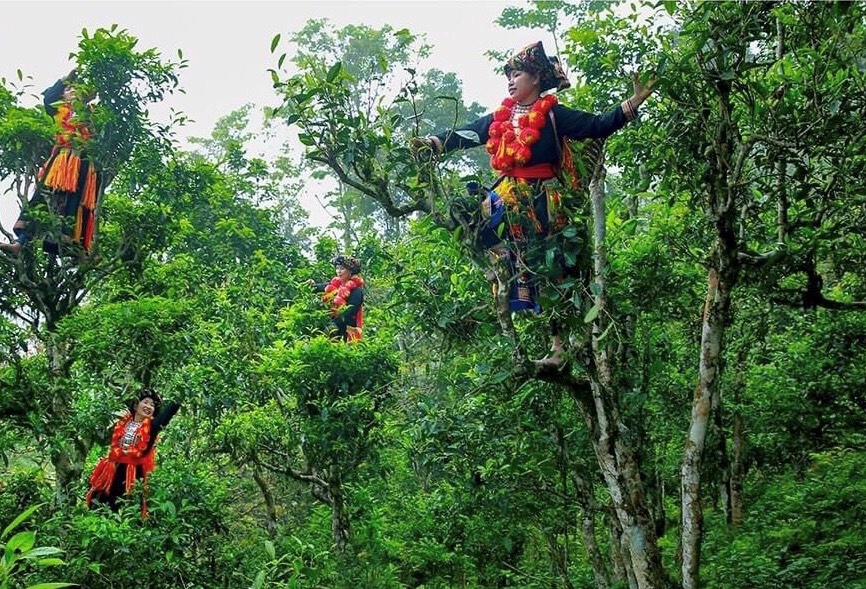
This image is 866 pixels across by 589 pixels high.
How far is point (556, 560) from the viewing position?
5.01 metres

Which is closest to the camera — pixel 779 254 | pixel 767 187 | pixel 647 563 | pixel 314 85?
pixel 314 85

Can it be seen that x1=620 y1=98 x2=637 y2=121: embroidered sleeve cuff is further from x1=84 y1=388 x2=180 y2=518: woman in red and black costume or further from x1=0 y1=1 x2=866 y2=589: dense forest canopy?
x1=84 y1=388 x2=180 y2=518: woman in red and black costume

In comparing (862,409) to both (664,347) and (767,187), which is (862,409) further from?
(767,187)

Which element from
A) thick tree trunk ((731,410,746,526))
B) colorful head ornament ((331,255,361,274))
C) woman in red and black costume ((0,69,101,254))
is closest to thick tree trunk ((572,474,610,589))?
thick tree trunk ((731,410,746,526))

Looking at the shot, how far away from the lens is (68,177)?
5754 millimetres

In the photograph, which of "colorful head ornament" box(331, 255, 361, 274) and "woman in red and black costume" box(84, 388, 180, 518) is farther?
"colorful head ornament" box(331, 255, 361, 274)

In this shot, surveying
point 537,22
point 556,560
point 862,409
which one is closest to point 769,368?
point 862,409

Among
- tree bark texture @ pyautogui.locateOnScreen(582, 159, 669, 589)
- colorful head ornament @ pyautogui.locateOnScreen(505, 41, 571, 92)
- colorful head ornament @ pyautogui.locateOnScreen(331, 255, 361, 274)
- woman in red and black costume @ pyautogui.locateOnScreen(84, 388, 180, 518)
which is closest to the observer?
tree bark texture @ pyautogui.locateOnScreen(582, 159, 669, 589)

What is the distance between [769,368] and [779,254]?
286cm

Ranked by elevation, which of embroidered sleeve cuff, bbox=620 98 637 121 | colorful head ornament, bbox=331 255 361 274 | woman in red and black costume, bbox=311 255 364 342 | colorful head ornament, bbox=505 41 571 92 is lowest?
embroidered sleeve cuff, bbox=620 98 637 121

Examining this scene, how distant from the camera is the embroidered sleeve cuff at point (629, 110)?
2927 mm

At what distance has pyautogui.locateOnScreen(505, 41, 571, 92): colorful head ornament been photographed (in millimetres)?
3367

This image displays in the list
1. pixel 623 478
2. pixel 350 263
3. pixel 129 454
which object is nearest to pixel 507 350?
pixel 623 478

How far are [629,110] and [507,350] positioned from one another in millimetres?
1161
